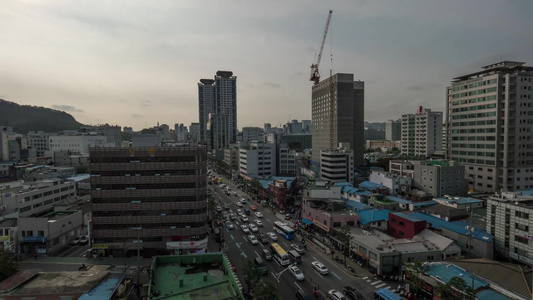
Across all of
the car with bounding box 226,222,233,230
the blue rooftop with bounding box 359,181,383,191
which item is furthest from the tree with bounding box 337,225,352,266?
the blue rooftop with bounding box 359,181,383,191

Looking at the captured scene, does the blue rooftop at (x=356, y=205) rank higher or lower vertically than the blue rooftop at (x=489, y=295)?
higher

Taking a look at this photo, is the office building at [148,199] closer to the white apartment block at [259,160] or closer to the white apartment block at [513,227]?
the white apartment block at [513,227]

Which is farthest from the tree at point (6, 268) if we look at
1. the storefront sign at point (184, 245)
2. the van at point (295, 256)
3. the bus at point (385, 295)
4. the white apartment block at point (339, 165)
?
the white apartment block at point (339, 165)

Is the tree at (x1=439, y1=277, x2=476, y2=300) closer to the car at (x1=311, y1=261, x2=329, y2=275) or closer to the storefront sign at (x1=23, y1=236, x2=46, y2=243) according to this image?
the car at (x1=311, y1=261, x2=329, y2=275)

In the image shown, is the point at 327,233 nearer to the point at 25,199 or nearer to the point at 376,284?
the point at 376,284

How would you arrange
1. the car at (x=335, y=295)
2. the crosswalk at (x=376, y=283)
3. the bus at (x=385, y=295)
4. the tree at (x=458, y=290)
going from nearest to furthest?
1. the tree at (x=458, y=290)
2. the bus at (x=385, y=295)
3. the car at (x=335, y=295)
4. the crosswalk at (x=376, y=283)

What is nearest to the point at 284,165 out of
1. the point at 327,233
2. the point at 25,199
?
the point at 327,233

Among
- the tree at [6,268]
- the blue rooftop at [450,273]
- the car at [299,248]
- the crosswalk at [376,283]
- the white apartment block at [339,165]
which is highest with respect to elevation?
the white apartment block at [339,165]
